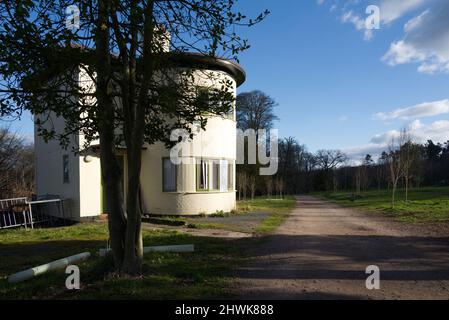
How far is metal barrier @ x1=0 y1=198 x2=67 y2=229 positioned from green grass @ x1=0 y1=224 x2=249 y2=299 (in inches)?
139

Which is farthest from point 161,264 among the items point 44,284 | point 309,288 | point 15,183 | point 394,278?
point 15,183

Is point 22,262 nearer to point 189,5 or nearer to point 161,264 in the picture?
point 161,264

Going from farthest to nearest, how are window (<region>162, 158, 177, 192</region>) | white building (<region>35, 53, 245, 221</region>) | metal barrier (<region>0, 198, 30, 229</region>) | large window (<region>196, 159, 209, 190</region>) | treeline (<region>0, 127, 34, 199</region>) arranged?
1. treeline (<region>0, 127, 34, 199</region>)
2. large window (<region>196, 159, 209, 190</region>)
3. window (<region>162, 158, 177, 192</region>)
4. white building (<region>35, 53, 245, 221</region>)
5. metal barrier (<region>0, 198, 30, 229</region>)

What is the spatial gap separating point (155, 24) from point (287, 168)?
6755cm

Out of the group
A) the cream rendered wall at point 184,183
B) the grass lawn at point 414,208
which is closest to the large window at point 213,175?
the cream rendered wall at point 184,183

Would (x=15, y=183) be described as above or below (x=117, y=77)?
below

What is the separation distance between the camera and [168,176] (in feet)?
63.4

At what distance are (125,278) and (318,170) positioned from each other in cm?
8146

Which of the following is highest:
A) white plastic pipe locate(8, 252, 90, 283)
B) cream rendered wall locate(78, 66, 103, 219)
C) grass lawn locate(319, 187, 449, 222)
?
cream rendered wall locate(78, 66, 103, 219)

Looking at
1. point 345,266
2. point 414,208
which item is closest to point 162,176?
point 345,266

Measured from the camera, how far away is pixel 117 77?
750 cm

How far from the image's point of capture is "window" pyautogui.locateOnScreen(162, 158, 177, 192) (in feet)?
62.8

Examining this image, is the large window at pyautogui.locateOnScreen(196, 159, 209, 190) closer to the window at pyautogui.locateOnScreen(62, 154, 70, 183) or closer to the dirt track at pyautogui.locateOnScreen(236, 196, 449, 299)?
the window at pyautogui.locateOnScreen(62, 154, 70, 183)

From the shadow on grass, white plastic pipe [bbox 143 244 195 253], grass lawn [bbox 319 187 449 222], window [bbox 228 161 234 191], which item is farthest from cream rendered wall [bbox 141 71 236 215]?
white plastic pipe [bbox 143 244 195 253]
